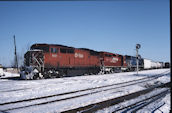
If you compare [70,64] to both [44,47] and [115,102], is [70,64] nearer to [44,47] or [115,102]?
[44,47]

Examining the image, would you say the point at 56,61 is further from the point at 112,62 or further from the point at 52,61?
the point at 112,62

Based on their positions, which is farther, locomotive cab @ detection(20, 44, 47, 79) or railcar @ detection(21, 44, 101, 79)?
railcar @ detection(21, 44, 101, 79)

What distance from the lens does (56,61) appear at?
19.3m

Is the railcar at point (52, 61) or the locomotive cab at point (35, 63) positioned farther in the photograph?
the railcar at point (52, 61)

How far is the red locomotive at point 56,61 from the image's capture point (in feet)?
59.8

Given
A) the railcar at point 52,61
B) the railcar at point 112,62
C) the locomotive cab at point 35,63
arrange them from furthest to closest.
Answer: the railcar at point 112,62 < the railcar at point 52,61 < the locomotive cab at point 35,63

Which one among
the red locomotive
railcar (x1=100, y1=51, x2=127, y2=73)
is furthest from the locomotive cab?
railcar (x1=100, y1=51, x2=127, y2=73)

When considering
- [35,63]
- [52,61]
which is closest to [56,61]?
[52,61]

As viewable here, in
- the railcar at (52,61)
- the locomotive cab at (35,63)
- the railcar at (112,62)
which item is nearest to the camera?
the locomotive cab at (35,63)

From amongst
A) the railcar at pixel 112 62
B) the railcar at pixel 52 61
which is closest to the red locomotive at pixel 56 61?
the railcar at pixel 52 61

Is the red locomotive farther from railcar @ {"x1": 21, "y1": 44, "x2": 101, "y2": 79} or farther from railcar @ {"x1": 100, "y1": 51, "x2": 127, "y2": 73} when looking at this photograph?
railcar @ {"x1": 100, "y1": 51, "x2": 127, "y2": 73}

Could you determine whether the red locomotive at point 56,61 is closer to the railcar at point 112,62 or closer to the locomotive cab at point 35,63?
the locomotive cab at point 35,63

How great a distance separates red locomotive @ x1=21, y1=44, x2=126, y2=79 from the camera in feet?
59.8

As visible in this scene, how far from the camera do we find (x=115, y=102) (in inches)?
274
